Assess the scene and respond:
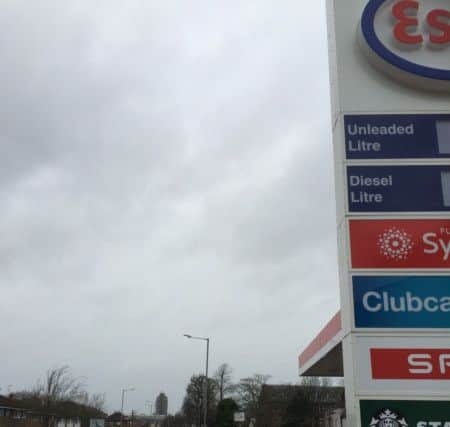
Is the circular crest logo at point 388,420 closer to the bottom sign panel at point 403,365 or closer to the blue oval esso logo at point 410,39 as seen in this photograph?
the bottom sign panel at point 403,365

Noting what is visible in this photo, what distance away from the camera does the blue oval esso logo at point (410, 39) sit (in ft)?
24.7

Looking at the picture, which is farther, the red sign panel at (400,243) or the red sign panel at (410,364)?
the red sign panel at (400,243)

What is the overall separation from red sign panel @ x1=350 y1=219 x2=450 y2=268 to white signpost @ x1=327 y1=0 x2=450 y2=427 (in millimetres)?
12

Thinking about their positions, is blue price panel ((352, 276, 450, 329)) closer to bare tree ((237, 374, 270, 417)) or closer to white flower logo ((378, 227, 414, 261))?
white flower logo ((378, 227, 414, 261))

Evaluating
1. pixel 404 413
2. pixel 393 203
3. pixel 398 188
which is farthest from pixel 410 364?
pixel 398 188

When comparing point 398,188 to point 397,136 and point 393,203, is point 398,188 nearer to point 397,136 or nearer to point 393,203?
point 393,203

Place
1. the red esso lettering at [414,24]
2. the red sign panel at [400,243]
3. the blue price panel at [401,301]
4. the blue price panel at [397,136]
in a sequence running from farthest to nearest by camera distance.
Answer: the red esso lettering at [414,24] → the blue price panel at [397,136] → the red sign panel at [400,243] → the blue price panel at [401,301]

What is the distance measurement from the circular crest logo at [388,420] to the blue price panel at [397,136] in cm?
314

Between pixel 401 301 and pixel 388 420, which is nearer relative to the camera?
pixel 388 420

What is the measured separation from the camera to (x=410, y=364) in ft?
20.7

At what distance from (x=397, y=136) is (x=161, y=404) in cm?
12688

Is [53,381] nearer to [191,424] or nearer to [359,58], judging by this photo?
[191,424]

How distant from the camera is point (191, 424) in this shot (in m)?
84.3

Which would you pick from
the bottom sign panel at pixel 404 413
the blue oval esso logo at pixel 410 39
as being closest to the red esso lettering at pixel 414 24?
the blue oval esso logo at pixel 410 39
